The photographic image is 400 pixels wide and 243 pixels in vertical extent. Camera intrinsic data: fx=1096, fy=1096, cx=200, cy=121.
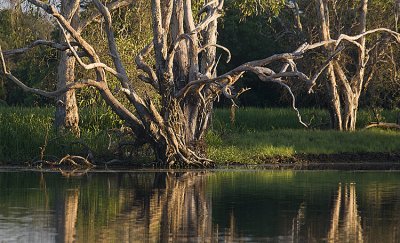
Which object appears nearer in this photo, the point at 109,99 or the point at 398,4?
the point at 109,99

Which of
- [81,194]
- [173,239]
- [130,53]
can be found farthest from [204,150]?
Answer: [173,239]

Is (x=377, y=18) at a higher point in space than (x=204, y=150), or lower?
higher

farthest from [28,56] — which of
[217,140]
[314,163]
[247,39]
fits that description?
[247,39]

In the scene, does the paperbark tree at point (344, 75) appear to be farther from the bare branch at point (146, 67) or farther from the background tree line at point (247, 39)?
the bare branch at point (146, 67)

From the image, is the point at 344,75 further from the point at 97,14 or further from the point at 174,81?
the point at 174,81

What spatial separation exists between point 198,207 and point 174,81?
8987 millimetres

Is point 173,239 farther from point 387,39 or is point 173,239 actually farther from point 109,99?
point 387,39

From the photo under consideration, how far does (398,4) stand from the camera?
115 feet

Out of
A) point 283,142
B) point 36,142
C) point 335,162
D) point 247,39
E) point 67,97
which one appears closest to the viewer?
point 36,142

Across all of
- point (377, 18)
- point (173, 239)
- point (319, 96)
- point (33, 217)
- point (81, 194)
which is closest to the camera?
point (173, 239)

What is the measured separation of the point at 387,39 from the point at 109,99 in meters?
12.5

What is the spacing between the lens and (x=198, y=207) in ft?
59.5

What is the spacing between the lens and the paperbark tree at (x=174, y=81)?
2488cm

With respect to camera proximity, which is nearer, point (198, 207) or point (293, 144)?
point (198, 207)
